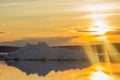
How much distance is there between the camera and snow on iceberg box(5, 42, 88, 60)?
21922 millimetres

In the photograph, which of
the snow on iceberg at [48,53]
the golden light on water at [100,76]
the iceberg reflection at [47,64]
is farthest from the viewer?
the snow on iceberg at [48,53]

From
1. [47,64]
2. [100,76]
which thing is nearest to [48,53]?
[47,64]

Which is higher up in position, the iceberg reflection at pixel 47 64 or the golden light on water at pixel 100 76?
the golden light on water at pixel 100 76

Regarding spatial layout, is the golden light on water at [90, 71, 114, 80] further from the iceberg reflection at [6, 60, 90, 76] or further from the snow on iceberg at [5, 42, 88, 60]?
the snow on iceberg at [5, 42, 88, 60]

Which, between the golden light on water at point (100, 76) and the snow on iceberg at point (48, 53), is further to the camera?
the snow on iceberg at point (48, 53)

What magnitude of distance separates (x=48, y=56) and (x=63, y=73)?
20.9ft

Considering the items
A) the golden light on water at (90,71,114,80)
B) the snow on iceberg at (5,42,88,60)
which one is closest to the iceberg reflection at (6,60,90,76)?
the snow on iceberg at (5,42,88,60)

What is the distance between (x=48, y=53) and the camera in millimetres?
22469

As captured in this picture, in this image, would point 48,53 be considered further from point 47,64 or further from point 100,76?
point 100,76

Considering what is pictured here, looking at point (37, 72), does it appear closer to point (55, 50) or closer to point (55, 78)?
point (55, 78)

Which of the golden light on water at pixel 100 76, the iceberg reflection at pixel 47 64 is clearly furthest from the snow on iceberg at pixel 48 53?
the golden light on water at pixel 100 76

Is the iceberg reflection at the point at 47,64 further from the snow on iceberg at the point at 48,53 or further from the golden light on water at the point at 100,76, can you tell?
the golden light on water at the point at 100,76

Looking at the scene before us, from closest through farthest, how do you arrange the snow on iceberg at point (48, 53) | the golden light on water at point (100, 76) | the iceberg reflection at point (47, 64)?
the golden light on water at point (100, 76)
the iceberg reflection at point (47, 64)
the snow on iceberg at point (48, 53)

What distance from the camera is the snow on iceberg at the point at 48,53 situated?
71.9ft
